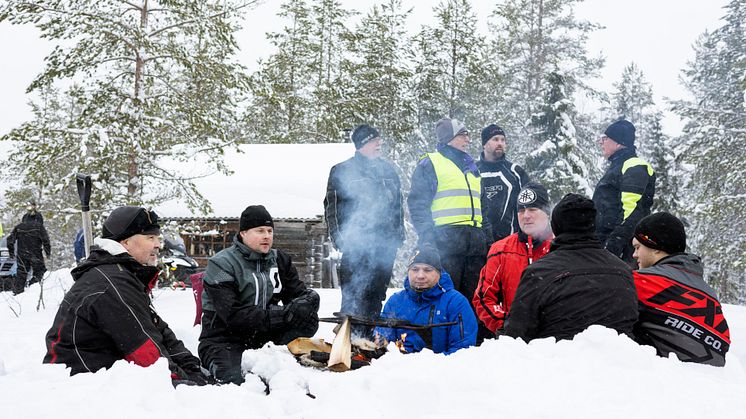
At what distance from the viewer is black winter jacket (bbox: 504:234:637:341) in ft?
9.64

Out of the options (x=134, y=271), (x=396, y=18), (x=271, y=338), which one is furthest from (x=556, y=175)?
(x=134, y=271)

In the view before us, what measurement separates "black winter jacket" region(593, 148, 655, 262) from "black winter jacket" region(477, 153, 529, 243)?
86 centimetres

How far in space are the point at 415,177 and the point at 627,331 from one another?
3.05m

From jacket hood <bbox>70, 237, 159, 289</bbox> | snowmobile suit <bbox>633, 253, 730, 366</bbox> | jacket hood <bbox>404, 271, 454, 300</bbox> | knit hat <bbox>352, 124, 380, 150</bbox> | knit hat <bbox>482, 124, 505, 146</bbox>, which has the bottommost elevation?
jacket hood <bbox>404, 271, 454, 300</bbox>

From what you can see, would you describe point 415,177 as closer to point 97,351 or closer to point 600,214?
point 600,214

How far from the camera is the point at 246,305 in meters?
4.41

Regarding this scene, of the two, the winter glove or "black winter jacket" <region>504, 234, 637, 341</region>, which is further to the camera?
the winter glove

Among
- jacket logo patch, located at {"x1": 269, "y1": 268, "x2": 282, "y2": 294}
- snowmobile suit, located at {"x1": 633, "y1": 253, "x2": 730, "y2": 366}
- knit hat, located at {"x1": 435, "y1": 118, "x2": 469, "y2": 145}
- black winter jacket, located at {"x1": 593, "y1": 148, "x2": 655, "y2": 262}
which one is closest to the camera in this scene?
snowmobile suit, located at {"x1": 633, "y1": 253, "x2": 730, "y2": 366}

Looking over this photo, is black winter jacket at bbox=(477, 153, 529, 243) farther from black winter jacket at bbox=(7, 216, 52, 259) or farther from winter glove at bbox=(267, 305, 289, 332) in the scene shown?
black winter jacket at bbox=(7, 216, 52, 259)

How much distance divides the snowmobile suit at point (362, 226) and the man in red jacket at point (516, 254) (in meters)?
1.53

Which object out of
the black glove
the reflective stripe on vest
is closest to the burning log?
the black glove

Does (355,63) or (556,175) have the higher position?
(355,63)

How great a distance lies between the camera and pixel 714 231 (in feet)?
73.3

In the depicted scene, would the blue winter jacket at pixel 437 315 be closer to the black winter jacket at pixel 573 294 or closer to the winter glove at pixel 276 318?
the winter glove at pixel 276 318
